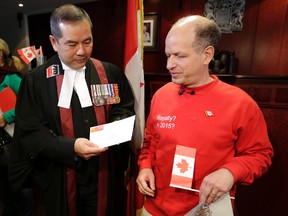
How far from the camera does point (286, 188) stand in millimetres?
2072

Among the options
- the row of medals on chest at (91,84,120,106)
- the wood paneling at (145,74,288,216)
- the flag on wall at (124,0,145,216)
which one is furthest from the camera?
the wood paneling at (145,74,288,216)

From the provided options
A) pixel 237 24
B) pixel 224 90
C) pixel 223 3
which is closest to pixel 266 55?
pixel 237 24

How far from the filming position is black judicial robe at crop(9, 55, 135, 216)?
121 cm

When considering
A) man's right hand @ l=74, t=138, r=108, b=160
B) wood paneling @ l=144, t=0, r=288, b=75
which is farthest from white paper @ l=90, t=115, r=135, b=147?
wood paneling @ l=144, t=0, r=288, b=75

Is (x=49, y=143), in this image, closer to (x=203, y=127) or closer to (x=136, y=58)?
(x=203, y=127)

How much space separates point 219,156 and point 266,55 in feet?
9.15

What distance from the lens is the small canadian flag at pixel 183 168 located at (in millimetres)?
855

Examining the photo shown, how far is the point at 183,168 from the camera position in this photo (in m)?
0.87

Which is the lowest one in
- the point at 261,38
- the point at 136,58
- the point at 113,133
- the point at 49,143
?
the point at 49,143

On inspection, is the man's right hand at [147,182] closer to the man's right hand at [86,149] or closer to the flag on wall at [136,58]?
the man's right hand at [86,149]

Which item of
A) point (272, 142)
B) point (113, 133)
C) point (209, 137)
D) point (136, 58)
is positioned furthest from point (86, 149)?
point (272, 142)

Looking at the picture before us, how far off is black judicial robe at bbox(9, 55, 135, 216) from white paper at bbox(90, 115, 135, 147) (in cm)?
16

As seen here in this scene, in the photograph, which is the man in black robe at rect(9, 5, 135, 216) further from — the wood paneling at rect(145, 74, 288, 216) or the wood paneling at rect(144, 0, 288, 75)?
the wood paneling at rect(144, 0, 288, 75)

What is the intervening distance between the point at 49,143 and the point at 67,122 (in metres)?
0.15
